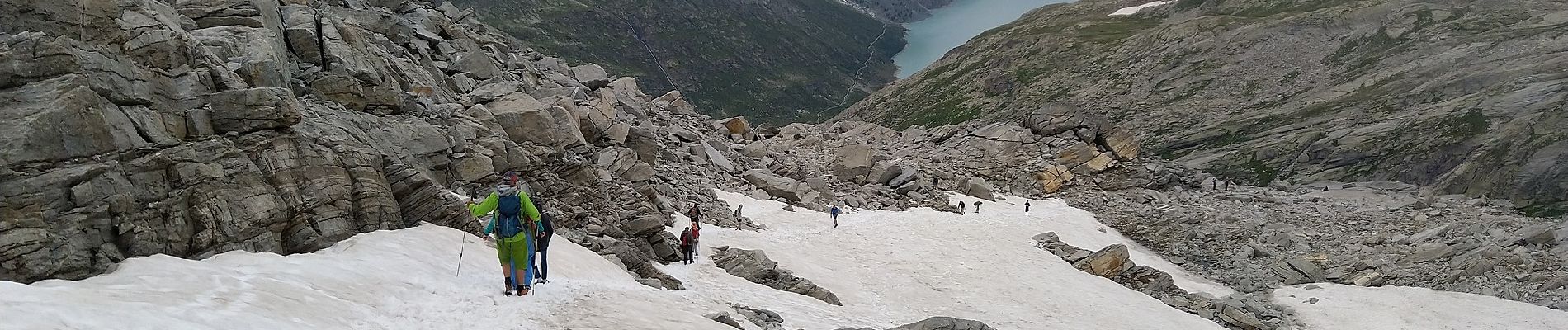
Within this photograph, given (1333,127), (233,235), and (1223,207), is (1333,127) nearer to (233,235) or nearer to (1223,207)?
(1223,207)

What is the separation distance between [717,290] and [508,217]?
781 centimetres

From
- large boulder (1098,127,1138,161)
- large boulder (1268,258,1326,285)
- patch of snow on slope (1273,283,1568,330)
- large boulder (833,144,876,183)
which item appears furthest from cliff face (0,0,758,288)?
large boulder (1098,127,1138,161)

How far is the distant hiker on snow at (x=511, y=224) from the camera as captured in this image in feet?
44.2

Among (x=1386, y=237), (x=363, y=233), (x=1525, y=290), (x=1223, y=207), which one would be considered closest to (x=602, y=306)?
(x=363, y=233)

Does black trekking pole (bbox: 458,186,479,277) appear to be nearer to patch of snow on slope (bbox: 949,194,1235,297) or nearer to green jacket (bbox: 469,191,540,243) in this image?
green jacket (bbox: 469,191,540,243)

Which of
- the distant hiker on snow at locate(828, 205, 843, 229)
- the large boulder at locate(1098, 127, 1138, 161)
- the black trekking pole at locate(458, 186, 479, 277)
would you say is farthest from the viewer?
the large boulder at locate(1098, 127, 1138, 161)

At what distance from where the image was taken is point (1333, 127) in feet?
209

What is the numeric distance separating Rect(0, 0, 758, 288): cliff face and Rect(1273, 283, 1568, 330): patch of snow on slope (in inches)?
957

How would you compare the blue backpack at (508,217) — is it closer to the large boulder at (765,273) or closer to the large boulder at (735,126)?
the large boulder at (765,273)

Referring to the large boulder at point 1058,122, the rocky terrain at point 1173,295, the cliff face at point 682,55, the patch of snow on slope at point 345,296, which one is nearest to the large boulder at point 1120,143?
the large boulder at point 1058,122

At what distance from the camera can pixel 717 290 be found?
2055 cm

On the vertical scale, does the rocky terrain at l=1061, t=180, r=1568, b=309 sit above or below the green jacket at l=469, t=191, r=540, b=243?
below

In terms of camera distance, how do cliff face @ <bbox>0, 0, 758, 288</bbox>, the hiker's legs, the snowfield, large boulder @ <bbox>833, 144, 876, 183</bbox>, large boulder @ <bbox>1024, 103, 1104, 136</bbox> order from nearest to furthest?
1. the snowfield
2. cliff face @ <bbox>0, 0, 758, 288</bbox>
3. the hiker's legs
4. large boulder @ <bbox>833, 144, 876, 183</bbox>
5. large boulder @ <bbox>1024, 103, 1104, 136</bbox>

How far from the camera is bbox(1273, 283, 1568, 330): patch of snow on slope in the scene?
30.4 meters
